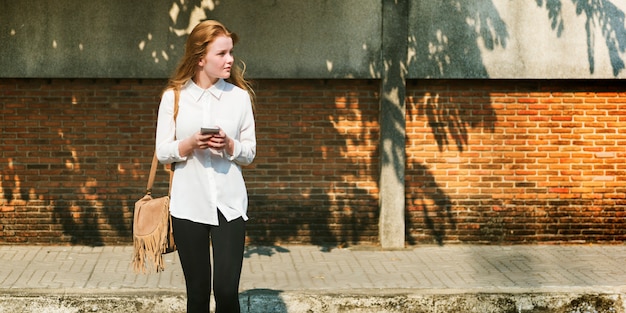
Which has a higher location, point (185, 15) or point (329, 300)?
point (185, 15)

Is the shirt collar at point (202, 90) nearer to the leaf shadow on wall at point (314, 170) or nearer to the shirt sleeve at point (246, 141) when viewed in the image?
the shirt sleeve at point (246, 141)

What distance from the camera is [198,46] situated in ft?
15.9

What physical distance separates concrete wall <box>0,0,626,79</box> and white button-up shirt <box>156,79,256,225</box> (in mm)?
5075

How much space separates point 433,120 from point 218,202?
5.83 metres

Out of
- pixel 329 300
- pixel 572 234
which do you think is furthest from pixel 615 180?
pixel 329 300

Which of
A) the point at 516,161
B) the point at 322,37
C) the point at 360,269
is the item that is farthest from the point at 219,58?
the point at 516,161

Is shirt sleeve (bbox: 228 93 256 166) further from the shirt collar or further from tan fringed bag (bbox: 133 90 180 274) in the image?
tan fringed bag (bbox: 133 90 180 274)

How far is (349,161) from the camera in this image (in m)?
10.3

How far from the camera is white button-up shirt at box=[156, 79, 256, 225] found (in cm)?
485

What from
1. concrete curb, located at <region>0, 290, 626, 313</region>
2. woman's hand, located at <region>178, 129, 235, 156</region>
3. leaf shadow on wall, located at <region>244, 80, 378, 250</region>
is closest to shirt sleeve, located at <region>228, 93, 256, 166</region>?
woman's hand, located at <region>178, 129, 235, 156</region>

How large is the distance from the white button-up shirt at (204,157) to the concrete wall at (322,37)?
5.08 meters

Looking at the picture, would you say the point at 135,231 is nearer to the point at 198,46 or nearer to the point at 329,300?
the point at 198,46

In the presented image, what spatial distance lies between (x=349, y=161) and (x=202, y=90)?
5.49 m

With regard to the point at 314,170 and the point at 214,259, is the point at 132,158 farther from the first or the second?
the point at 214,259
